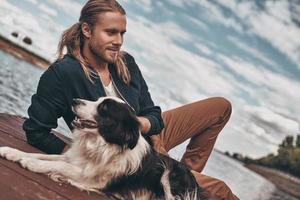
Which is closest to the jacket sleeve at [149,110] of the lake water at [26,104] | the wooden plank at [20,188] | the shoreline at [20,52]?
the wooden plank at [20,188]

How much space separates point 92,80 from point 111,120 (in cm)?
92

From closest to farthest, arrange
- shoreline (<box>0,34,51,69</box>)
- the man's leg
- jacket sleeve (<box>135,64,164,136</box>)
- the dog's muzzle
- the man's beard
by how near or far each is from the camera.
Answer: the dog's muzzle < the man's beard < jacket sleeve (<box>135,64,164,136</box>) < the man's leg < shoreline (<box>0,34,51,69</box>)

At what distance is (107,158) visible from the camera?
4434 millimetres

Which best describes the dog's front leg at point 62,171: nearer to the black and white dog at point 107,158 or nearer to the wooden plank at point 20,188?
the black and white dog at point 107,158

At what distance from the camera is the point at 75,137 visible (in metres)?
4.75

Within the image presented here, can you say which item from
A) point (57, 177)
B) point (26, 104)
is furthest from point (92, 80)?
point (26, 104)

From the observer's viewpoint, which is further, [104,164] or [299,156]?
[299,156]

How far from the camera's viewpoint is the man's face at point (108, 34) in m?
5.14

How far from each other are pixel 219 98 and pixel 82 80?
2237mm

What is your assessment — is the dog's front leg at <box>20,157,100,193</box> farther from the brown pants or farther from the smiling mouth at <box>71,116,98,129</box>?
the brown pants

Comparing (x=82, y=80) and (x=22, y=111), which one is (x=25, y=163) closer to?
(x=82, y=80)

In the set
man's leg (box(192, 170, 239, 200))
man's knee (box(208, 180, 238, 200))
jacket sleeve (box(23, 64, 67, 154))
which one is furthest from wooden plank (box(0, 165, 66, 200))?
man's knee (box(208, 180, 238, 200))

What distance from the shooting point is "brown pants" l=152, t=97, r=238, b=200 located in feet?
20.8

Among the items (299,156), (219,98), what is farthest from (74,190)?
(299,156)
